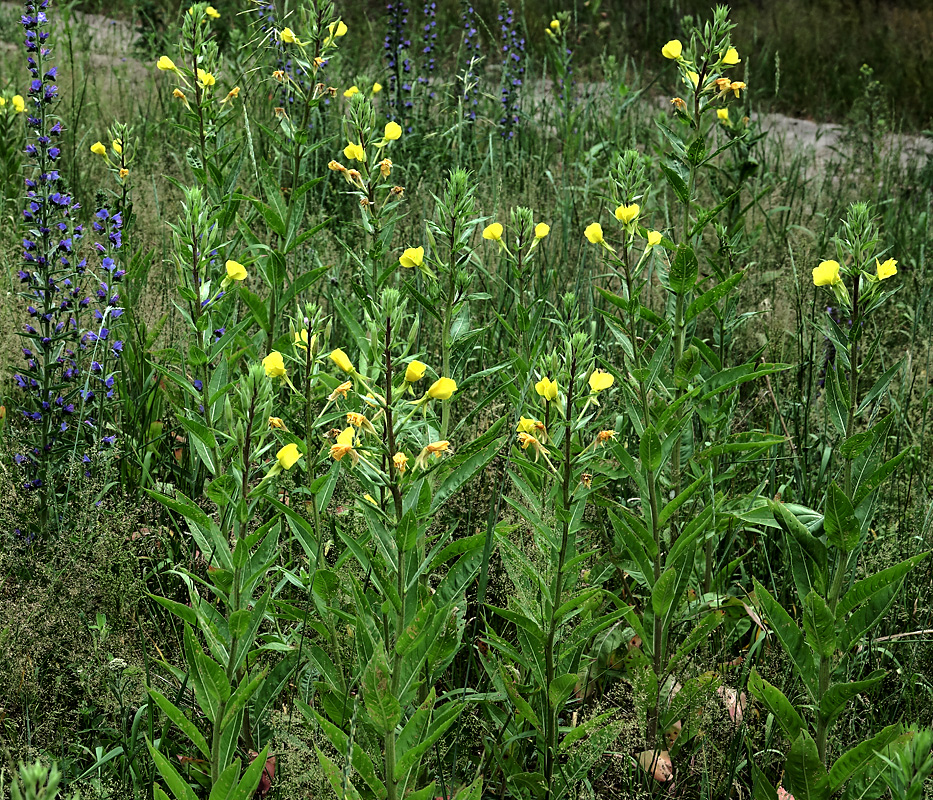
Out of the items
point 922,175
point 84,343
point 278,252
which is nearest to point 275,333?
point 278,252

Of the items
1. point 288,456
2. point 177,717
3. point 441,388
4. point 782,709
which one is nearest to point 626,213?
point 441,388

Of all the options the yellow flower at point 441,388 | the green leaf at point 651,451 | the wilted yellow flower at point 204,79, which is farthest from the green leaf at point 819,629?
the wilted yellow flower at point 204,79

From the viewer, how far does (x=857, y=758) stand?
1.30 m

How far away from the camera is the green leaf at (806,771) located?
1.30 metres

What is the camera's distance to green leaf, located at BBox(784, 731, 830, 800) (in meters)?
1.30

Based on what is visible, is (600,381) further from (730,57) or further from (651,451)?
(730,57)

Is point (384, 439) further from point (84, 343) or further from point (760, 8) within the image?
point (760, 8)

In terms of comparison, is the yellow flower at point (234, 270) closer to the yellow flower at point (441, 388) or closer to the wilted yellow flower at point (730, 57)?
the yellow flower at point (441, 388)

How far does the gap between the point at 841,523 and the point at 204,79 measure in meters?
1.66

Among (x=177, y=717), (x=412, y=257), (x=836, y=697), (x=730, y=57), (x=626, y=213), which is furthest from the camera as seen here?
(x=730, y=57)

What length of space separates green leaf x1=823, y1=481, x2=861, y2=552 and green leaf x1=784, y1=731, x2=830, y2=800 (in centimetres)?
30

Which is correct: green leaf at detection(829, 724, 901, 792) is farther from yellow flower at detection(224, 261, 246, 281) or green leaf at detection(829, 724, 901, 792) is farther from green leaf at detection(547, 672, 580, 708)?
yellow flower at detection(224, 261, 246, 281)

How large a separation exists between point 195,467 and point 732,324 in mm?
1365

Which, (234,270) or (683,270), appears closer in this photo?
(234,270)
